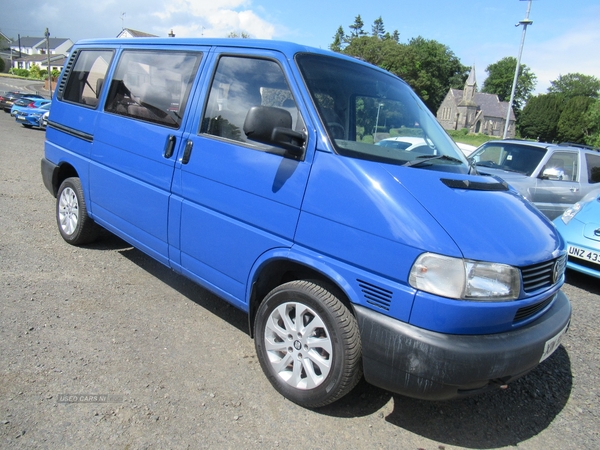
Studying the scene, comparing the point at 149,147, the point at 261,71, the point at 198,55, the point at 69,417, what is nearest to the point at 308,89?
the point at 261,71

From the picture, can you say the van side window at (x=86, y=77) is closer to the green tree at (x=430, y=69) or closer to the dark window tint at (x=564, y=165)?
the dark window tint at (x=564, y=165)

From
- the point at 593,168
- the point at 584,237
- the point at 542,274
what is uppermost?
the point at 593,168

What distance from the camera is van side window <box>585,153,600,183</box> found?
8391 mm

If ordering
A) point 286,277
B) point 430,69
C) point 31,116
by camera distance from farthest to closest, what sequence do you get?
point 430,69, point 31,116, point 286,277

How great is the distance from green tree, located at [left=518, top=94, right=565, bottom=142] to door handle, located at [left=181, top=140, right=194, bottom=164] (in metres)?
85.9

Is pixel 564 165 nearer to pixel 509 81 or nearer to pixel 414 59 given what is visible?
pixel 414 59

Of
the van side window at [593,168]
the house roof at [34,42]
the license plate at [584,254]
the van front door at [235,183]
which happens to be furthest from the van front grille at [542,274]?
the house roof at [34,42]

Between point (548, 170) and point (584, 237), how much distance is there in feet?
9.18

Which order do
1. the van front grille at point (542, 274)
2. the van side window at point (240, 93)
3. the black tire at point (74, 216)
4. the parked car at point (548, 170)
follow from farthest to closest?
the parked car at point (548, 170)
the black tire at point (74, 216)
the van side window at point (240, 93)
the van front grille at point (542, 274)

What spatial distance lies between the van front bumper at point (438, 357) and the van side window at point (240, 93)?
1.44 m

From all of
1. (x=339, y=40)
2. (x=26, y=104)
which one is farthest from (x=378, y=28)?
(x=26, y=104)

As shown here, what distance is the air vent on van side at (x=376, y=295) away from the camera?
7.69ft

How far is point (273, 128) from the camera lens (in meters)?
2.65

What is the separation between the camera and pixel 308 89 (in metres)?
2.83
